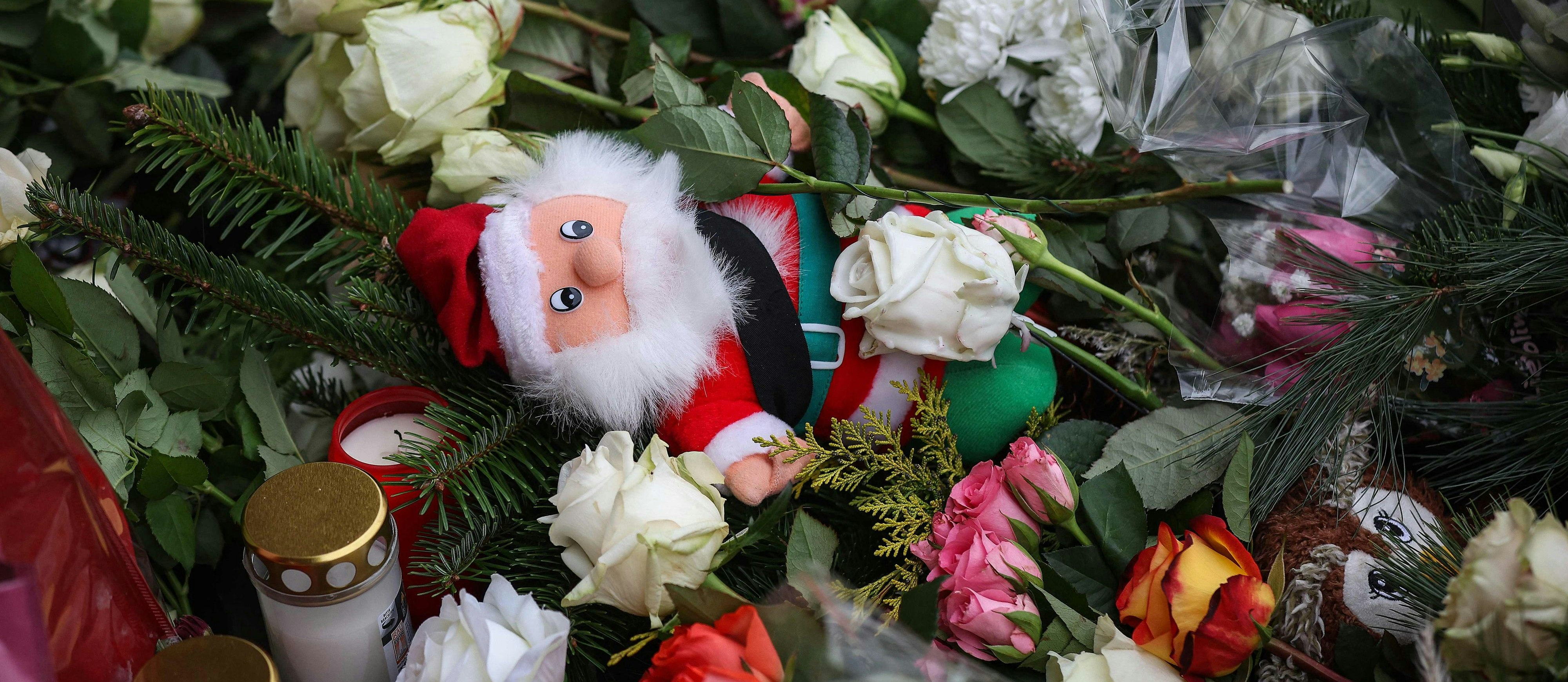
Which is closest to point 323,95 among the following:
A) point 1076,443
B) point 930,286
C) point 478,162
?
point 478,162

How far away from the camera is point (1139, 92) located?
1.98 ft

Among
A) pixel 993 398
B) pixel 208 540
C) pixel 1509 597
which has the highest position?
pixel 1509 597

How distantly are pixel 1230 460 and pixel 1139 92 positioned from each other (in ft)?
0.80

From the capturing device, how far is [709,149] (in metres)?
0.58

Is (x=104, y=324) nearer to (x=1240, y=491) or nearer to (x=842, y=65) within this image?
(x=842, y=65)

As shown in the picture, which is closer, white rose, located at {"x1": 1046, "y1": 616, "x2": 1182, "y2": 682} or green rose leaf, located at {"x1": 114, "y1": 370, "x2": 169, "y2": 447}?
white rose, located at {"x1": 1046, "y1": 616, "x2": 1182, "y2": 682}

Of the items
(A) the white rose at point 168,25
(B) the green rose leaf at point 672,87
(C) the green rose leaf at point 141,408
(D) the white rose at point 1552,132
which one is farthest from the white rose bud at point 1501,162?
(A) the white rose at point 168,25

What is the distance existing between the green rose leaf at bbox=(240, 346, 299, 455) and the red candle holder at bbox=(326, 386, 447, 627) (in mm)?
30

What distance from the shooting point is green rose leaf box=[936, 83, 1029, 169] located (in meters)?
0.72

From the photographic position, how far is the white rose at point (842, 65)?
689 millimetres

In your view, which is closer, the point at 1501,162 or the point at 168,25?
the point at 1501,162

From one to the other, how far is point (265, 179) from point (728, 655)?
45 cm

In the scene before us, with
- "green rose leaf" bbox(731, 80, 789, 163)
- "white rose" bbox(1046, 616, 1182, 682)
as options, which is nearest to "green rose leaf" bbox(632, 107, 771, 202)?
"green rose leaf" bbox(731, 80, 789, 163)

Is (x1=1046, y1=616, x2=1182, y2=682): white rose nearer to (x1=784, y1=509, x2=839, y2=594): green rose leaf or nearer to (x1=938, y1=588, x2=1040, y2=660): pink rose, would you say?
(x1=938, y1=588, x2=1040, y2=660): pink rose
